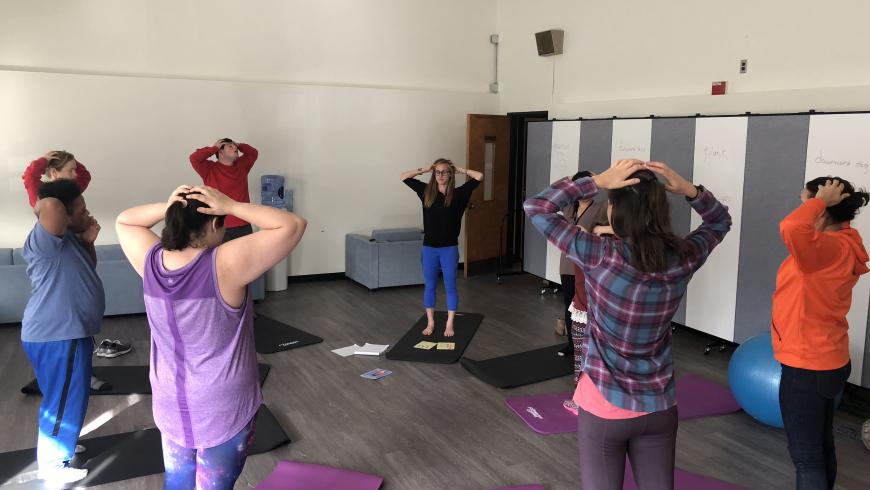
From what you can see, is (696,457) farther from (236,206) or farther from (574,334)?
(236,206)

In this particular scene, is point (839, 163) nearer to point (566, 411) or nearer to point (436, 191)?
point (566, 411)

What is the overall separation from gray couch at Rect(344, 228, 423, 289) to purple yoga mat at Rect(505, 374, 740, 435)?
3365mm

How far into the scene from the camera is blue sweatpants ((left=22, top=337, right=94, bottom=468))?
3.06 meters

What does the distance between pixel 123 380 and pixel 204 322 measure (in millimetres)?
3211

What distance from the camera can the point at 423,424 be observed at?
398 centimetres

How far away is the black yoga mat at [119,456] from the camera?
3303mm

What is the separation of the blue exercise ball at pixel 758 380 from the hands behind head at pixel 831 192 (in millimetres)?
1631

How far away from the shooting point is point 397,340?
564 cm

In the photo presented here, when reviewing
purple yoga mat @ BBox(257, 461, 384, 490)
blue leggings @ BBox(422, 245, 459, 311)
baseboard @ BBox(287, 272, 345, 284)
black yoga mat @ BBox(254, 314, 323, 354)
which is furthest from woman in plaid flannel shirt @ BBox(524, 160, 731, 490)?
baseboard @ BBox(287, 272, 345, 284)

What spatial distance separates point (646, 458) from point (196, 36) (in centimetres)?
665

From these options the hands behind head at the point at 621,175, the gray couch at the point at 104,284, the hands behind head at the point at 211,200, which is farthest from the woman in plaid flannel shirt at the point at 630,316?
the gray couch at the point at 104,284

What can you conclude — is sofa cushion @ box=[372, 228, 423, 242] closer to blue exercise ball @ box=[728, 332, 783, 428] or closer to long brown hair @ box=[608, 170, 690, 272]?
blue exercise ball @ box=[728, 332, 783, 428]

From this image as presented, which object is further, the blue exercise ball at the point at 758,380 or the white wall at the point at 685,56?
the white wall at the point at 685,56

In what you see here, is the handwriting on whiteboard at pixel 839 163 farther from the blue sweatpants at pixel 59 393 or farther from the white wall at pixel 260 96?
the white wall at pixel 260 96
